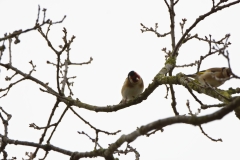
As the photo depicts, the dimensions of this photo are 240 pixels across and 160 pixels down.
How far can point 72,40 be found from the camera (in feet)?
17.4

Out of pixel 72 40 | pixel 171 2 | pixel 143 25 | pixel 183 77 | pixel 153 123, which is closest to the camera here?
pixel 153 123

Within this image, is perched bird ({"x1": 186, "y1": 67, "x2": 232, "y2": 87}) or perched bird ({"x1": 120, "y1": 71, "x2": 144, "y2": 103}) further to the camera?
perched bird ({"x1": 120, "y1": 71, "x2": 144, "y2": 103})

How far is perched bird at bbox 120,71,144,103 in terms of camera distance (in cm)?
728

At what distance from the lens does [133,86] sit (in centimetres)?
727

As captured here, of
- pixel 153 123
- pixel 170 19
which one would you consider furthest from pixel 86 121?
pixel 153 123

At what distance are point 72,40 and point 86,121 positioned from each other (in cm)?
120

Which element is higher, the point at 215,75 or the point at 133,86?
the point at 133,86

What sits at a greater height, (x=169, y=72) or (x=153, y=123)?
(x=169, y=72)

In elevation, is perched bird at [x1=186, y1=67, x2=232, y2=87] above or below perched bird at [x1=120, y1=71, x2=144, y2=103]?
below

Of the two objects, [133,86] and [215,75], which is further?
[133,86]

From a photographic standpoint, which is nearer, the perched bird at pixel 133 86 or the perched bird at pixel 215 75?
the perched bird at pixel 215 75

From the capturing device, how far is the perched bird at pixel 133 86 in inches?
287

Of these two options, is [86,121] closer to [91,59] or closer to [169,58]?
[91,59]

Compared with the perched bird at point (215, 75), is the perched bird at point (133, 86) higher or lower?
higher
